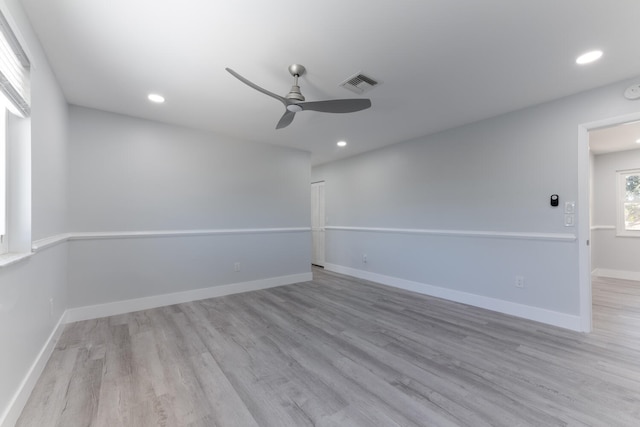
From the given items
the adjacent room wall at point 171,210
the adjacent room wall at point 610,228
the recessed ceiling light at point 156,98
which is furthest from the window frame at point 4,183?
the adjacent room wall at point 610,228

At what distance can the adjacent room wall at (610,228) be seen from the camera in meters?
4.85

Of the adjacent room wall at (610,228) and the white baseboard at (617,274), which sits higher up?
the adjacent room wall at (610,228)

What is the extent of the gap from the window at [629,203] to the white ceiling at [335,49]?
384cm

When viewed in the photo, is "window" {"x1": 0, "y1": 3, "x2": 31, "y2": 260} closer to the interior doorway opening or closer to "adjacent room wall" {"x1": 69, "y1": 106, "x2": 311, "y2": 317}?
"adjacent room wall" {"x1": 69, "y1": 106, "x2": 311, "y2": 317}

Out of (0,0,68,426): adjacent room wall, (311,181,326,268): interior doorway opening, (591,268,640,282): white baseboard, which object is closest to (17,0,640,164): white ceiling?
(0,0,68,426): adjacent room wall

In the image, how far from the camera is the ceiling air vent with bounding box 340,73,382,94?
237cm

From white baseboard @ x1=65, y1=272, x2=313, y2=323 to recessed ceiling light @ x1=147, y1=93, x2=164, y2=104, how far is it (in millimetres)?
2358

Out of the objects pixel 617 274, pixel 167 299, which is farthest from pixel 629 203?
pixel 167 299

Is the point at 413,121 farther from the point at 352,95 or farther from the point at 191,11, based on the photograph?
the point at 191,11

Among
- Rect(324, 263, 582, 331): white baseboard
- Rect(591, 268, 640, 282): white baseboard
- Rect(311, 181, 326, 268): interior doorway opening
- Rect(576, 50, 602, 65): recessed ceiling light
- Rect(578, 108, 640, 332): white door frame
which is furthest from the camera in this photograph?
Rect(311, 181, 326, 268): interior doorway opening

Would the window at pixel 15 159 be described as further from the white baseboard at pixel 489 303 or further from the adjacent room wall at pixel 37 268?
the white baseboard at pixel 489 303

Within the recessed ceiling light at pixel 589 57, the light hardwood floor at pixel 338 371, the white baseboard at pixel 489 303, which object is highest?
the recessed ceiling light at pixel 589 57

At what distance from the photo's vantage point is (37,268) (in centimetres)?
197

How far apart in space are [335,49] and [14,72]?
1.97 m
